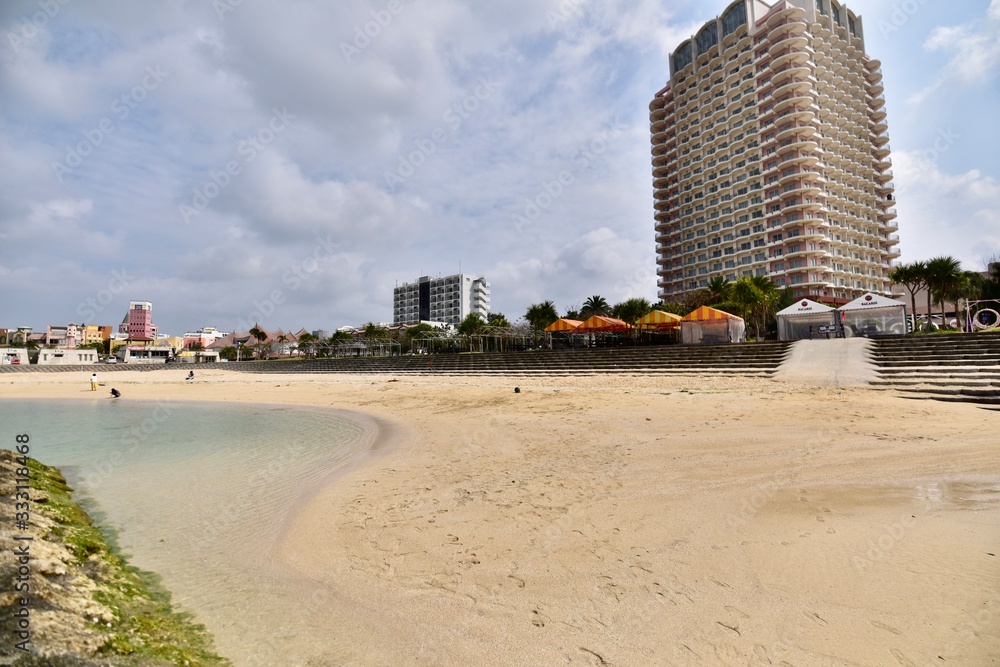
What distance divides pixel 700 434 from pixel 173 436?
1506cm

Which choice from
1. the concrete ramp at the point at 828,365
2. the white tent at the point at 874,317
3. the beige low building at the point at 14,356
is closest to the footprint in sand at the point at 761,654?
the concrete ramp at the point at 828,365

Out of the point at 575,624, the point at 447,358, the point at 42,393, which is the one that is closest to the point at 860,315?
the point at 447,358

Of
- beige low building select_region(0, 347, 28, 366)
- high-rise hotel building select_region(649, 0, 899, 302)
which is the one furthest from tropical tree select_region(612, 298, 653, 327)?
beige low building select_region(0, 347, 28, 366)

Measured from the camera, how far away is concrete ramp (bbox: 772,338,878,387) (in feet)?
55.3

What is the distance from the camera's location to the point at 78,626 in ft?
9.39

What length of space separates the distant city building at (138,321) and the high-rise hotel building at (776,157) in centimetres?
15732

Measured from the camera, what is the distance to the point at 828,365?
19.3 m

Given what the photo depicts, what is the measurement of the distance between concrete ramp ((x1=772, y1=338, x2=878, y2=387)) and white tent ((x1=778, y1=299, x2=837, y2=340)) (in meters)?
7.22

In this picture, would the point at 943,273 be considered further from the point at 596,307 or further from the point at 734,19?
the point at 734,19

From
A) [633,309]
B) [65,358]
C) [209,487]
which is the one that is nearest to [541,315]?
[633,309]

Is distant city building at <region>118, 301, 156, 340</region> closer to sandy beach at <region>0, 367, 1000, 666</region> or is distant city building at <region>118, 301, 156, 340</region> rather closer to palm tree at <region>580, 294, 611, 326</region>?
palm tree at <region>580, 294, 611, 326</region>

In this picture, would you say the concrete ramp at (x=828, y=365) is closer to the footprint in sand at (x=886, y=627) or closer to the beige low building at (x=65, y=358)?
the footprint in sand at (x=886, y=627)

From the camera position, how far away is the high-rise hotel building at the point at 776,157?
74.9 metres

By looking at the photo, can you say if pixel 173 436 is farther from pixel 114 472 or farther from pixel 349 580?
pixel 349 580
